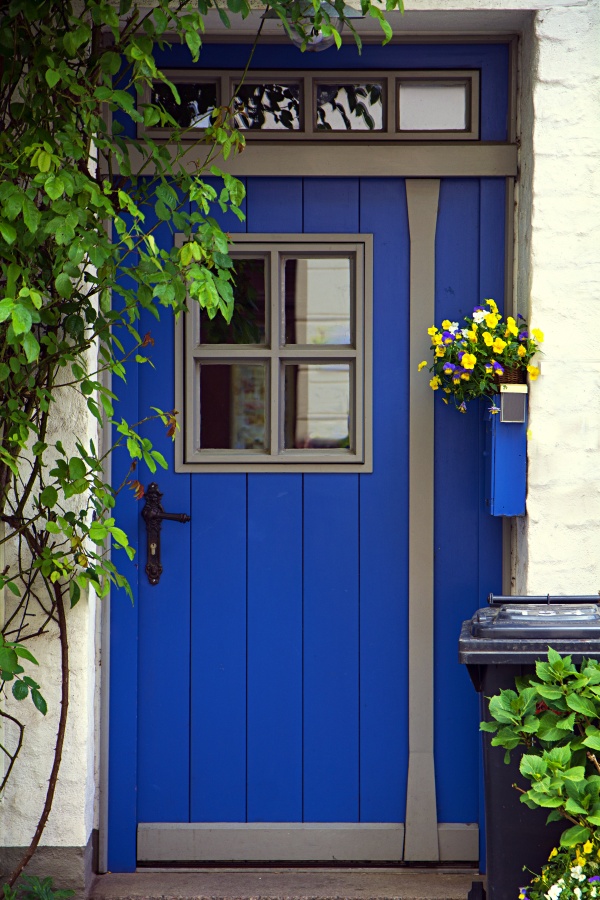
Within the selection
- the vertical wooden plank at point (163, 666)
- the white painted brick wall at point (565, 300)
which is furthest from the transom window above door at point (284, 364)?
the white painted brick wall at point (565, 300)

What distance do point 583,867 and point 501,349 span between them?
4.89 feet

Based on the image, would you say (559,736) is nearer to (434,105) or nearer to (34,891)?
(34,891)

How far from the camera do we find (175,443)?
339 centimetres

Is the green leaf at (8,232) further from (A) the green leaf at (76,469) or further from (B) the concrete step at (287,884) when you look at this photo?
(B) the concrete step at (287,884)

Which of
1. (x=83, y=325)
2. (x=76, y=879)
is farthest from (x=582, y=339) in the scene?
(x=76, y=879)

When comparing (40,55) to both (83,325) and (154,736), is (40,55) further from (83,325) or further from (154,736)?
(154,736)

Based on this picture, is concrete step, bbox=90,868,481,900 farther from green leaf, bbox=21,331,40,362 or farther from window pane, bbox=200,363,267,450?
green leaf, bbox=21,331,40,362

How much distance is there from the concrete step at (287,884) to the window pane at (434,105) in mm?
2597

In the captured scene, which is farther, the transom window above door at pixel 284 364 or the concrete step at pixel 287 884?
the transom window above door at pixel 284 364

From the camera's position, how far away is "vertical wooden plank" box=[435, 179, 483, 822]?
338cm

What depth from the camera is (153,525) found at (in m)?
3.38

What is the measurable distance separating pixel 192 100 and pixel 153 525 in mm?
1497

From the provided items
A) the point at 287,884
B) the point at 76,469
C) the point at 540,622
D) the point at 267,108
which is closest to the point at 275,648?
the point at 287,884

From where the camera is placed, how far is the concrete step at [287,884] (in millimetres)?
3207
